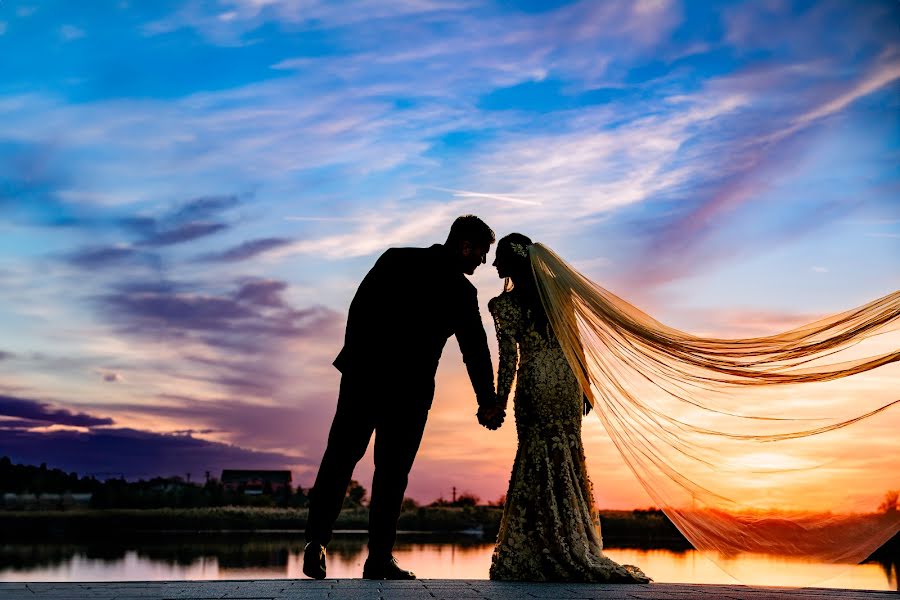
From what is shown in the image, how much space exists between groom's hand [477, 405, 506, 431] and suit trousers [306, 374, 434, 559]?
1.56 ft

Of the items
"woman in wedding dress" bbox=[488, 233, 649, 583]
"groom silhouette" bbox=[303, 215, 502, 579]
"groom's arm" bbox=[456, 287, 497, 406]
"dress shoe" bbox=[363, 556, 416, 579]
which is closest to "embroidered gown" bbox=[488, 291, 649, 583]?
"woman in wedding dress" bbox=[488, 233, 649, 583]

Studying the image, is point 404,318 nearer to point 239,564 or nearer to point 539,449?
point 539,449

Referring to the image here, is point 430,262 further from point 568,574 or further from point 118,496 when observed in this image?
point 118,496

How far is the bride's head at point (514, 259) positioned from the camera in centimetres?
742

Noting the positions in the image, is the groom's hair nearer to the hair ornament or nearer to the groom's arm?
the hair ornament

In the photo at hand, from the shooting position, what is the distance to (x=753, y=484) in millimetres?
6941

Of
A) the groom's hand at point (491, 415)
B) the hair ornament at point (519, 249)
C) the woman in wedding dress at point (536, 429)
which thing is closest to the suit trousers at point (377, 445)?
the groom's hand at point (491, 415)

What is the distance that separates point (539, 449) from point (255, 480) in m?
88.6

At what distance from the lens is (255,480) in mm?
92250

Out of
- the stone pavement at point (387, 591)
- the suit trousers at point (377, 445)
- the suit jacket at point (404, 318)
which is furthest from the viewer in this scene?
the suit jacket at point (404, 318)

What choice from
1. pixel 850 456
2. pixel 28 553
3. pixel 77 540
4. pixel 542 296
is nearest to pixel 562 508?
pixel 542 296

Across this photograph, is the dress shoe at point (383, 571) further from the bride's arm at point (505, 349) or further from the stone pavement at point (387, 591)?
the bride's arm at point (505, 349)

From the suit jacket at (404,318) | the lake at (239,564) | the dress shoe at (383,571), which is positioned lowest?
the lake at (239,564)

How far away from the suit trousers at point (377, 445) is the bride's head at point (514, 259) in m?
1.12
